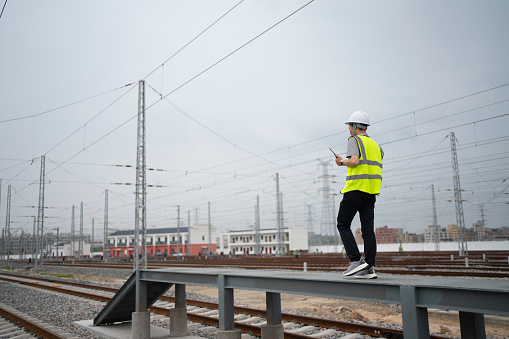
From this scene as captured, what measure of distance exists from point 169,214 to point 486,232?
5828 centimetres

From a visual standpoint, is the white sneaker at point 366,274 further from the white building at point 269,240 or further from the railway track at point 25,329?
the white building at point 269,240

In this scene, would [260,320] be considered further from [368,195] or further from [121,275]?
[121,275]

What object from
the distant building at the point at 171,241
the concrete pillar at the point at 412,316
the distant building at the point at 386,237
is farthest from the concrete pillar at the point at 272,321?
the distant building at the point at 171,241

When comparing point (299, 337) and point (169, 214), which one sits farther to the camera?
point (169, 214)

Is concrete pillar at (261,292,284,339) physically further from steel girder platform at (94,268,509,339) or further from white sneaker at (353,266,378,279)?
white sneaker at (353,266,378,279)

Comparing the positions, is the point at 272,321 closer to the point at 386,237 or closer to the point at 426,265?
the point at 426,265

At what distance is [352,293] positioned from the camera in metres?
5.05

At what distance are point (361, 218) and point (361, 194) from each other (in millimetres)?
370

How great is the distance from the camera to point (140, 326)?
974 cm

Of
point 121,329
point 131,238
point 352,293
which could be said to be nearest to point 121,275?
point 121,329

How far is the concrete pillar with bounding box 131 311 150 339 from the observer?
970cm

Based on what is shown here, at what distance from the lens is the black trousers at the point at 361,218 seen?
5445 millimetres

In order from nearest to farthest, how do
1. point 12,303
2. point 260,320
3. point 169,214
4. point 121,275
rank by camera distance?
1. point 260,320
2. point 12,303
3. point 121,275
4. point 169,214

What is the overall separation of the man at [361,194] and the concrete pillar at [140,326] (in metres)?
6.12
